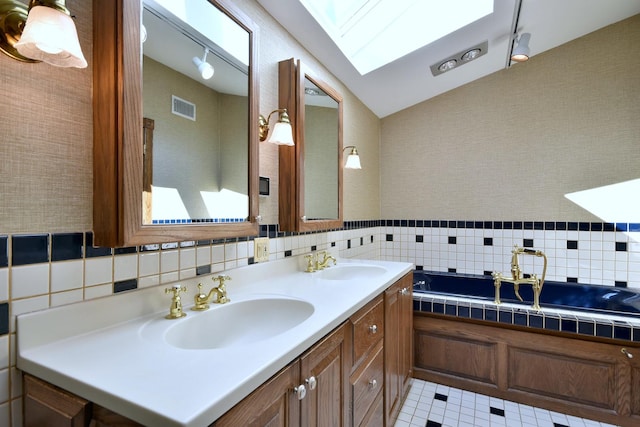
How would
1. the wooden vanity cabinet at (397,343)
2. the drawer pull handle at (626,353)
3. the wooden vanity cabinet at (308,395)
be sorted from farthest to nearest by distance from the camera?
the drawer pull handle at (626,353) < the wooden vanity cabinet at (397,343) < the wooden vanity cabinet at (308,395)

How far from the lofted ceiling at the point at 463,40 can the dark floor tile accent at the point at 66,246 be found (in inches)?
54.6

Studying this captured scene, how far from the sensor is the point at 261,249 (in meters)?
1.56

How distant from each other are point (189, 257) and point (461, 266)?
264 centimetres

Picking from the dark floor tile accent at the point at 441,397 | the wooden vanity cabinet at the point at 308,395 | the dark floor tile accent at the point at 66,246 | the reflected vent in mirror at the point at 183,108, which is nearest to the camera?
the wooden vanity cabinet at the point at 308,395

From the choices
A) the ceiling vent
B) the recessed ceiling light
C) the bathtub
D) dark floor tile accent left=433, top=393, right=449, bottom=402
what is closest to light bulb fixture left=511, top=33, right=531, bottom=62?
the ceiling vent

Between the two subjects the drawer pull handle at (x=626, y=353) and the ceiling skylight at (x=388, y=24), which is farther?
the ceiling skylight at (x=388, y=24)

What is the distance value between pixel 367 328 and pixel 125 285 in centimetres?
95

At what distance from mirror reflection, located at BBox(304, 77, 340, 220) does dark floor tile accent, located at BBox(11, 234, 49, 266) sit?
117 cm

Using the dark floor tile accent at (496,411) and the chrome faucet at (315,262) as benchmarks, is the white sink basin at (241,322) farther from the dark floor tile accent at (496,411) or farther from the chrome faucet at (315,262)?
the dark floor tile accent at (496,411)

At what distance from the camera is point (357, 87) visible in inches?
103

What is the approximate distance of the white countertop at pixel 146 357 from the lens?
58cm

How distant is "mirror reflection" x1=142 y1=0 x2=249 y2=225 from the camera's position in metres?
1.01

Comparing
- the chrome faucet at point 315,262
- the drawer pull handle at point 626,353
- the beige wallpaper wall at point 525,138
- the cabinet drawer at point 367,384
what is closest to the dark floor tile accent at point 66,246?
the cabinet drawer at point 367,384

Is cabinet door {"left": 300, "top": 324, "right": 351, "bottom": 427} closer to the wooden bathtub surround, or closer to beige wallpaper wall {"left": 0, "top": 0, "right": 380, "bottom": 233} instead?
beige wallpaper wall {"left": 0, "top": 0, "right": 380, "bottom": 233}
